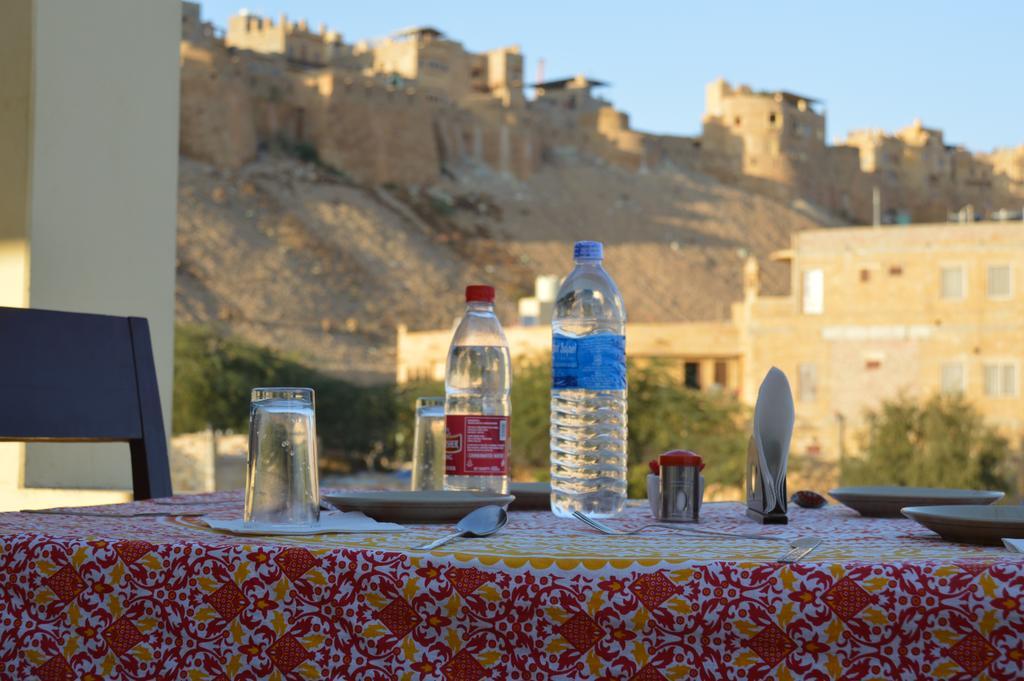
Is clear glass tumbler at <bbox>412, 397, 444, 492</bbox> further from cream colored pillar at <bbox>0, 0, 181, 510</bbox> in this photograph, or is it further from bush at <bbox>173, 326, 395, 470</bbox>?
bush at <bbox>173, 326, 395, 470</bbox>

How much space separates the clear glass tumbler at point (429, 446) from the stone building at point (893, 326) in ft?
62.9

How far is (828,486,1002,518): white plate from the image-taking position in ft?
5.87

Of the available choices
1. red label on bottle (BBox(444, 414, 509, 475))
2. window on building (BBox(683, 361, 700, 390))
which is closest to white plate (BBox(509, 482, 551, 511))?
red label on bottle (BBox(444, 414, 509, 475))

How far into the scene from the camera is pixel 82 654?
1.27 m

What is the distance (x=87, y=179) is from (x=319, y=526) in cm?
198

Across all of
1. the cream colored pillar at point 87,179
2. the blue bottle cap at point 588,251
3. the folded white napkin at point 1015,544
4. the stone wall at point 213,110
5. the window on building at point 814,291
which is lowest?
the folded white napkin at point 1015,544

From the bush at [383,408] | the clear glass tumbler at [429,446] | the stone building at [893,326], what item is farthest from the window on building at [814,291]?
the clear glass tumbler at [429,446]

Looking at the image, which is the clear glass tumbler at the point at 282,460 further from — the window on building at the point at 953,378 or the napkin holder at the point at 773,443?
the window on building at the point at 953,378

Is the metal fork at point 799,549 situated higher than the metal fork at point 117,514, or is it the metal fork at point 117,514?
the metal fork at point 799,549

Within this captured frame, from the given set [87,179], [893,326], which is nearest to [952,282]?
[893,326]

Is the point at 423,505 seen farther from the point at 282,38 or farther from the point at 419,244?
the point at 282,38

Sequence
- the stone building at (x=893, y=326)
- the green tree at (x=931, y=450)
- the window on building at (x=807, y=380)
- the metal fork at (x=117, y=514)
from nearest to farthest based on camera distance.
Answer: the metal fork at (x=117, y=514) → the green tree at (x=931, y=450) → the stone building at (x=893, y=326) → the window on building at (x=807, y=380)

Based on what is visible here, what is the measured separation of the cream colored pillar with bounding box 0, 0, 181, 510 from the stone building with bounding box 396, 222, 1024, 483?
60.0 ft

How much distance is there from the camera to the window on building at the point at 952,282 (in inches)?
858
